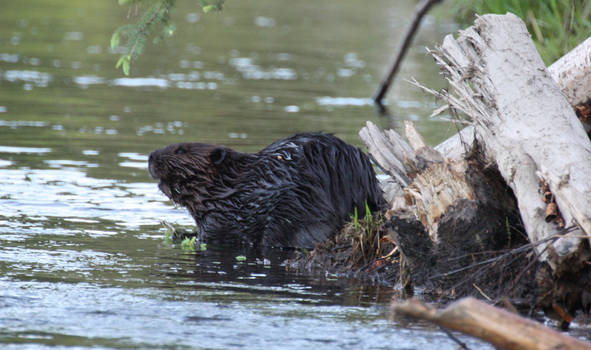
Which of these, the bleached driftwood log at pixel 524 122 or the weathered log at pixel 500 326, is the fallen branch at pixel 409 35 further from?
the weathered log at pixel 500 326

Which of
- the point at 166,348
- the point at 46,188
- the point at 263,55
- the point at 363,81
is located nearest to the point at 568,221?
the point at 166,348

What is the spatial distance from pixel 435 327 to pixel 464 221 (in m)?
0.95

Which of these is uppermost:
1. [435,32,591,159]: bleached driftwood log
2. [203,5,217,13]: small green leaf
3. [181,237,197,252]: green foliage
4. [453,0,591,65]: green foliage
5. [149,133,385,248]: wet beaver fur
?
[453,0,591,65]: green foliage

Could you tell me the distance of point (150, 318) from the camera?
537 centimetres

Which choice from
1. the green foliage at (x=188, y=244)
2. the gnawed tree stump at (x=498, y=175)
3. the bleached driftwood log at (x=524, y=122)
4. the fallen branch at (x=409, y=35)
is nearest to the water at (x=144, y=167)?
the green foliage at (x=188, y=244)

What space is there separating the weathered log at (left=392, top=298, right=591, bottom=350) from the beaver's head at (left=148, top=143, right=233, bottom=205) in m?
4.31

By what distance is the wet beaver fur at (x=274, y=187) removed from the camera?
7.54m

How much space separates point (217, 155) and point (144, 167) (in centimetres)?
315

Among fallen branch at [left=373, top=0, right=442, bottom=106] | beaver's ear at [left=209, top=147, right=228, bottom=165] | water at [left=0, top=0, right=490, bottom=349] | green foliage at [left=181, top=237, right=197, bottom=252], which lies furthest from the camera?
fallen branch at [left=373, top=0, right=442, bottom=106]

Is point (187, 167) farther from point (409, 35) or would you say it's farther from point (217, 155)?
point (409, 35)

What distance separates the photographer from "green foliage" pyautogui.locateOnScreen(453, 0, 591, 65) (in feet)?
37.1

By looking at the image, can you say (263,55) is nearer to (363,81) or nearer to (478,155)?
(363,81)

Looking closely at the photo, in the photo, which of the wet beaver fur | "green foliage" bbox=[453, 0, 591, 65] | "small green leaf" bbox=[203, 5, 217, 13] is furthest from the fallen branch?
the wet beaver fur

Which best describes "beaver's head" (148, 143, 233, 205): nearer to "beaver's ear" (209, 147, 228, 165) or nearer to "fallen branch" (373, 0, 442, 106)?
"beaver's ear" (209, 147, 228, 165)
